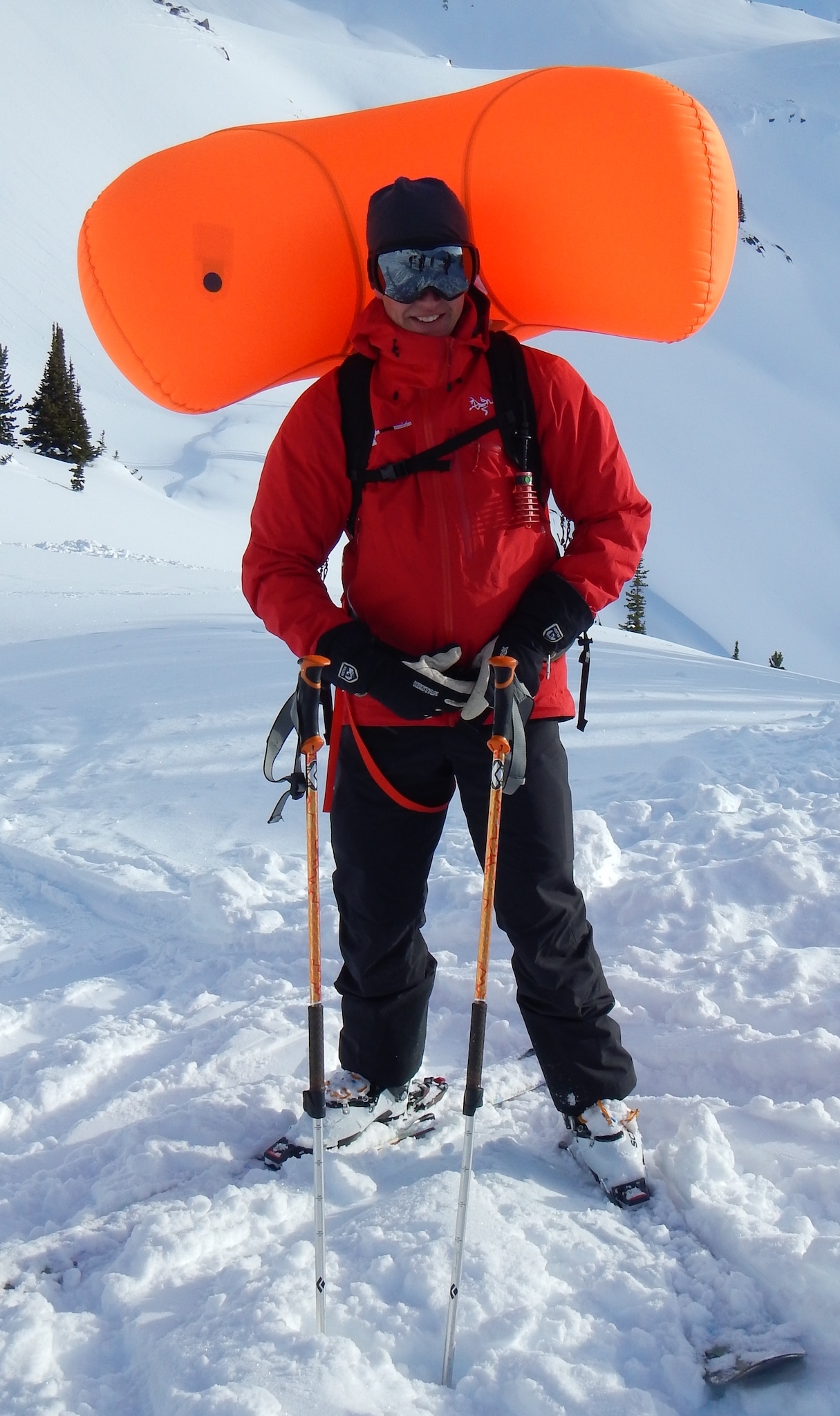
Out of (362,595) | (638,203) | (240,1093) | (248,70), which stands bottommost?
(240,1093)

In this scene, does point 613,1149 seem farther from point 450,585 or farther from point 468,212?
point 468,212

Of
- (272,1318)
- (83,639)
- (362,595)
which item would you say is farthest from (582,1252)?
(83,639)

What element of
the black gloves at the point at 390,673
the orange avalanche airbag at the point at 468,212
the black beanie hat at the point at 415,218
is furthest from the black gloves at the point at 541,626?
the orange avalanche airbag at the point at 468,212

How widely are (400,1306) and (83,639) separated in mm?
6959

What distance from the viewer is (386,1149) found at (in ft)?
8.82

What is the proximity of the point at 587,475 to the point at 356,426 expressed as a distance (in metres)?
0.55

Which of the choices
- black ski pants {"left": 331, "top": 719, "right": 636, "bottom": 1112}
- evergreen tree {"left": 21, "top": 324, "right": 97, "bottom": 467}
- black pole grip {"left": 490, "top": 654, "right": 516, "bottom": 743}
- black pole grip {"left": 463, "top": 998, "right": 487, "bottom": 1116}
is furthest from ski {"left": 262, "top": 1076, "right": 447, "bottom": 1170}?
evergreen tree {"left": 21, "top": 324, "right": 97, "bottom": 467}

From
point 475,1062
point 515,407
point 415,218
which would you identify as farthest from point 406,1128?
point 415,218

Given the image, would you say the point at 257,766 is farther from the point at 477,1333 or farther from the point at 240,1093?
the point at 477,1333

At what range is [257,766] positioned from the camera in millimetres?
5320

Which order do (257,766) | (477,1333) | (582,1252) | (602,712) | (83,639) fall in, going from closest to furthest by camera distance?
(477,1333)
(582,1252)
(257,766)
(602,712)
(83,639)

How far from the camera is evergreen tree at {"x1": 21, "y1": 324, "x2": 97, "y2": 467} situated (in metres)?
31.8

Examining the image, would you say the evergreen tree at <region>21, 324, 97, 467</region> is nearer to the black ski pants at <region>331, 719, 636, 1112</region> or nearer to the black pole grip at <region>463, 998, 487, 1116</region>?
the black ski pants at <region>331, 719, 636, 1112</region>

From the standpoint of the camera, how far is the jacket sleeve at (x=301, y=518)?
7.77 ft
